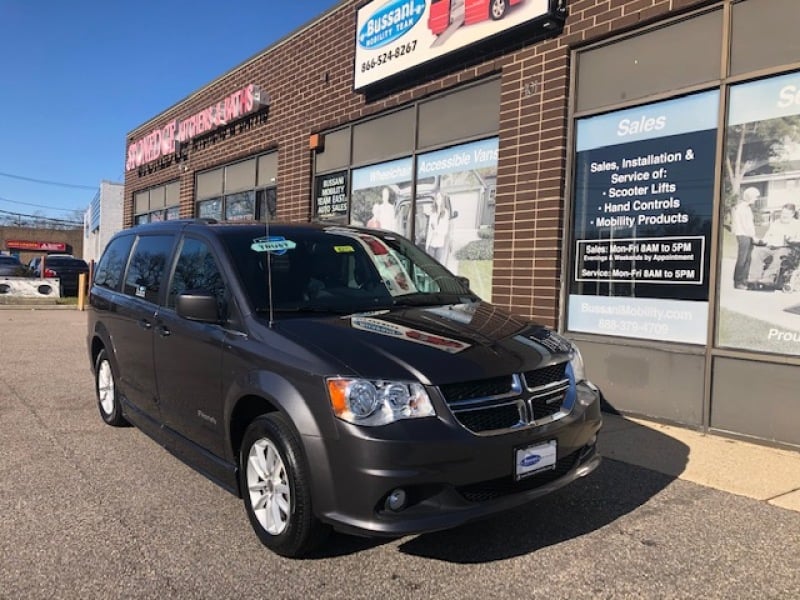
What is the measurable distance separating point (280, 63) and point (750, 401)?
392 inches

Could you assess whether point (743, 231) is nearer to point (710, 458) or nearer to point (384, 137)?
point (710, 458)

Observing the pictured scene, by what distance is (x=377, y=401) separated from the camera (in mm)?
3090

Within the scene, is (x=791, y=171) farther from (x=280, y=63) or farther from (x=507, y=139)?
(x=280, y=63)

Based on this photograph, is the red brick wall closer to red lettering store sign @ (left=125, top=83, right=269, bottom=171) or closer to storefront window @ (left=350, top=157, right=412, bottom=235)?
storefront window @ (left=350, top=157, right=412, bottom=235)

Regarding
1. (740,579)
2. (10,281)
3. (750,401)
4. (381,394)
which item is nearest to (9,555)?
(381,394)

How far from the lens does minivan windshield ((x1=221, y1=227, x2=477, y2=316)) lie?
3996 mm

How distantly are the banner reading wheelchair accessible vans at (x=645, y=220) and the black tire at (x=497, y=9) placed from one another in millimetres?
1715

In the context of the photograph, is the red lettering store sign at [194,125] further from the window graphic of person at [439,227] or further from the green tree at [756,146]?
the green tree at [756,146]

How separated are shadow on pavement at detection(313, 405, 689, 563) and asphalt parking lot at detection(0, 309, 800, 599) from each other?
11 millimetres

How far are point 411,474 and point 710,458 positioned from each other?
328 centimetres

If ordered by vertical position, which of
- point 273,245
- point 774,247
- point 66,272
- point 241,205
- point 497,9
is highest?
point 497,9

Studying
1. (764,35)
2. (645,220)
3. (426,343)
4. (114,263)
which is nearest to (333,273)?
(426,343)

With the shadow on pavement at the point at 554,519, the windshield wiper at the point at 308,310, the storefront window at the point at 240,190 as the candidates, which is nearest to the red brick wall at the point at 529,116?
the storefront window at the point at 240,190

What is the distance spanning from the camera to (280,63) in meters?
12.5
